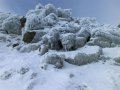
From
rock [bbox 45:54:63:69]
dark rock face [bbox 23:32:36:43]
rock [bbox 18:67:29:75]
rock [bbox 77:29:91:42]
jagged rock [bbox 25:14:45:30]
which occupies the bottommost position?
rock [bbox 18:67:29:75]

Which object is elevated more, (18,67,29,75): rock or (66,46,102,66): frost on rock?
(66,46,102,66): frost on rock

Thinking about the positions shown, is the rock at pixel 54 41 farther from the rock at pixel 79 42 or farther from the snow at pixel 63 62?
the rock at pixel 79 42

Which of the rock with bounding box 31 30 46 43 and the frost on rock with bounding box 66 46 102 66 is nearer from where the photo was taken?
the frost on rock with bounding box 66 46 102 66

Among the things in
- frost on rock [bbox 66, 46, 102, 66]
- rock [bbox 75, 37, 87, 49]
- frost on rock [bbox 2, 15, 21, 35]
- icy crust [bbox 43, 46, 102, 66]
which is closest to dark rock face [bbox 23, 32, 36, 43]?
frost on rock [bbox 2, 15, 21, 35]

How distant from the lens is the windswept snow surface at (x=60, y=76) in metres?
15.3

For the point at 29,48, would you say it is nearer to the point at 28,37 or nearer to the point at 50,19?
the point at 28,37

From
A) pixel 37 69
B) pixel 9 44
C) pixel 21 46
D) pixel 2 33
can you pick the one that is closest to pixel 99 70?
pixel 37 69

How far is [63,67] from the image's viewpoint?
17.2 m

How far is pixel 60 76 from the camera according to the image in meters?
16.1

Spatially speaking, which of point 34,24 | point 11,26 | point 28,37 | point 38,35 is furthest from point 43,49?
point 11,26

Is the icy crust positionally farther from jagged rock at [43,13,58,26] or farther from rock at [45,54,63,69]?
jagged rock at [43,13,58,26]

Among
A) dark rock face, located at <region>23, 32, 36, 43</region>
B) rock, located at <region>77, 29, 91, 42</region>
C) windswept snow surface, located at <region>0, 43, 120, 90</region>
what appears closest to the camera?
windswept snow surface, located at <region>0, 43, 120, 90</region>

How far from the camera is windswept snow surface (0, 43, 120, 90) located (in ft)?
50.3

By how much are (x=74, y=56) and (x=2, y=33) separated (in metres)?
9.75
